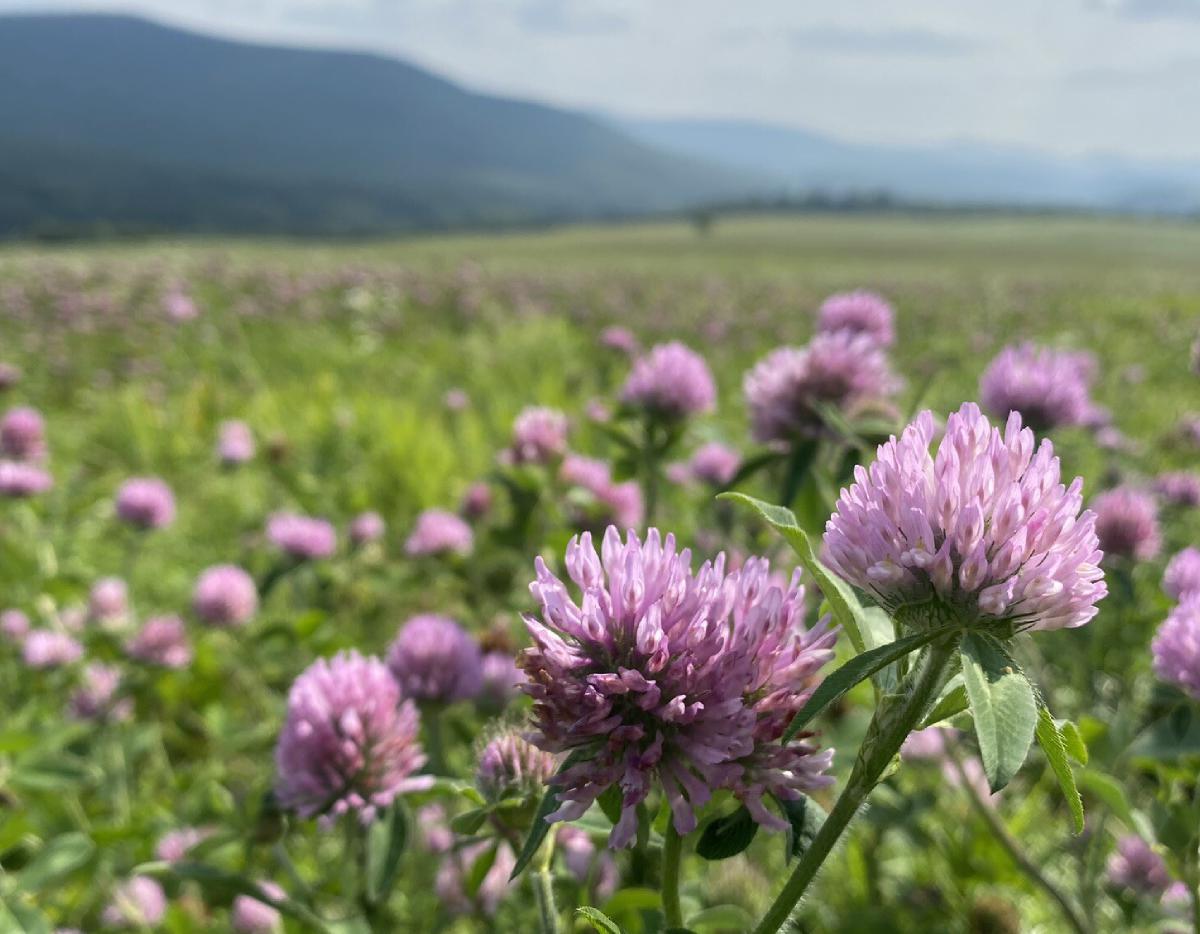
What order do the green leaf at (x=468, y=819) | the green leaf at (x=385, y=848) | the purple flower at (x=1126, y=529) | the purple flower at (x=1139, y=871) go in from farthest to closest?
the purple flower at (x=1126, y=529), the purple flower at (x=1139, y=871), the green leaf at (x=385, y=848), the green leaf at (x=468, y=819)

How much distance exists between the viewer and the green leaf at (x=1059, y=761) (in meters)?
0.70

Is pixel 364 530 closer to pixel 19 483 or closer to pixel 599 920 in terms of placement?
pixel 19 483

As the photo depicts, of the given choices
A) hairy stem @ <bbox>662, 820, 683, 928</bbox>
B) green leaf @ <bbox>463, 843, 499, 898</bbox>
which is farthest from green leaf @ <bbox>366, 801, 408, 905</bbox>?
hairy stem @ <bbox>662, 820, 683, 928</bbox>

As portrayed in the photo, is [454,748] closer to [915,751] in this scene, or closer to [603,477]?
[603,477]

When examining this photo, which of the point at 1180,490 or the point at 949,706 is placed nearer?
the point at 949,706

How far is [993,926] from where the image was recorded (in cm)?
200

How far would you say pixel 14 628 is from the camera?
3021 mm

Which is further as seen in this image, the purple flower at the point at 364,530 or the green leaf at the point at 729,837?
the purple flower at the point at 364,530

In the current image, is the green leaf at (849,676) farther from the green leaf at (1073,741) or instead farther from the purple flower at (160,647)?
the purple flower at (160,647)

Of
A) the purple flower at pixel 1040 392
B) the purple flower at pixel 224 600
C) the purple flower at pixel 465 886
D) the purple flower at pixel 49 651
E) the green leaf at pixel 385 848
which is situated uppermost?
the purple flower at pixel 1040 392

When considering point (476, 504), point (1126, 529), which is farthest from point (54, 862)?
point (1126, 529)

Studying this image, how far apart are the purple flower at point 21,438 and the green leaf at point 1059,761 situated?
12.1 feet

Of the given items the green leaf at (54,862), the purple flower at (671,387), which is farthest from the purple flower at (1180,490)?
the green leaf at (54,862)

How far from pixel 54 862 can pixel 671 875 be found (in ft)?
3.92
